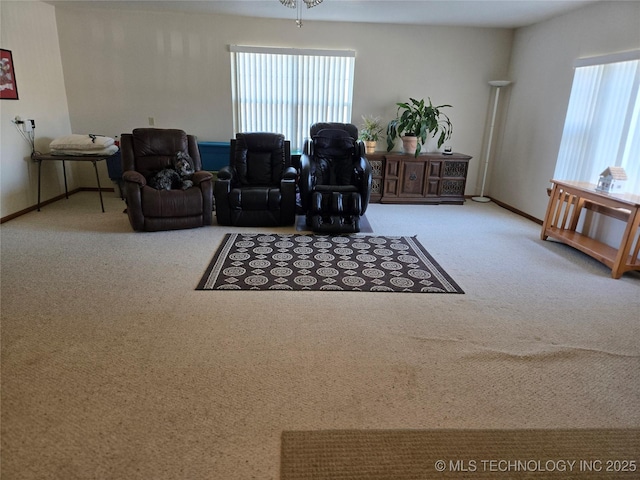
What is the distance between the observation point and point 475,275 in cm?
332

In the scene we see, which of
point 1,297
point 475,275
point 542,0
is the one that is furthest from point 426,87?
point 1,297

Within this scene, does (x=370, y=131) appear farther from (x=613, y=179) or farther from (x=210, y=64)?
(x=613, y=179)

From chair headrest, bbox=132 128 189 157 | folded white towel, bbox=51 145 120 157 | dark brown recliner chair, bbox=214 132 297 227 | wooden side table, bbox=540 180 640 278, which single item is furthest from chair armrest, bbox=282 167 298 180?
wooden side table, bbox=540 180 640 278

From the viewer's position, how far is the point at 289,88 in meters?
5.73

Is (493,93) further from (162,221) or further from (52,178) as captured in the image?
(52,178)

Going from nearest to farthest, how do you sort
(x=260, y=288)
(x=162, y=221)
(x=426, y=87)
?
(x=260, y=288) < (x=162, y=221) < (x=426, y=87)

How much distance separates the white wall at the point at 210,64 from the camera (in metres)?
5.38

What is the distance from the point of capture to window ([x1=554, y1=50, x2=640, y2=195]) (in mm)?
3729

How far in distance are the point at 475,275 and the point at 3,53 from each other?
542 centimetres

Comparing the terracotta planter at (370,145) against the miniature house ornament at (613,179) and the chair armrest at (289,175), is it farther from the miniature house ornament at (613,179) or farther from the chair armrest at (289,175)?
the miniature house ornament at (613,179)

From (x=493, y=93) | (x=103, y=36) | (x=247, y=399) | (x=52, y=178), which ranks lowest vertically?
(x=247, y=399)

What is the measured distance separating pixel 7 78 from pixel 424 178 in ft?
17.4

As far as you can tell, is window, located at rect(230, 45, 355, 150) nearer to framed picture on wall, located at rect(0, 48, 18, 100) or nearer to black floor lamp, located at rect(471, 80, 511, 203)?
black floor lamp, located at rect(471, 80, 511, 203)

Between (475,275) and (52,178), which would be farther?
(52,178)
